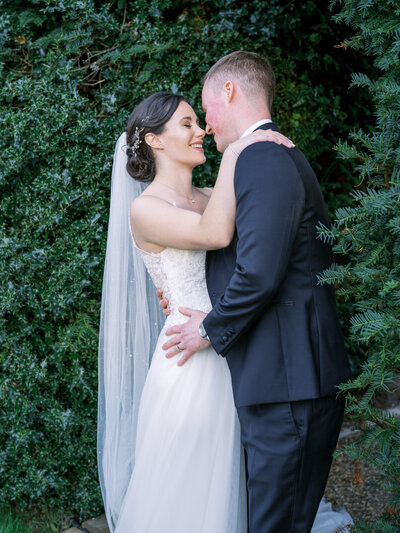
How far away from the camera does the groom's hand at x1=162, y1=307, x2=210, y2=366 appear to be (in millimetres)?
2543

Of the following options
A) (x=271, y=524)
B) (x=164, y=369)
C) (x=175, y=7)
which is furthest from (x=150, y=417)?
(x=175, y=7)

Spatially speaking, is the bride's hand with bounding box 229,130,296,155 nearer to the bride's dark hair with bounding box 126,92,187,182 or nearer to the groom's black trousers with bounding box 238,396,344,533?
the bride's dark hair with bounding box 126,92,187,182

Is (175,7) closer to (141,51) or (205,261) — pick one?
(141,51)

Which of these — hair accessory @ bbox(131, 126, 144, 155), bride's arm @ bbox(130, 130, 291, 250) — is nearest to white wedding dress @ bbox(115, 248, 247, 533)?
bride's arm @ bbox(130, 130, 291, 250)

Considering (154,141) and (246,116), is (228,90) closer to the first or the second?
(246,116)

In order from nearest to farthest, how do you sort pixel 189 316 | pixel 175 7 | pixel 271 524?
pixel 271 524 < pixel 189 316 < pixel 175 7

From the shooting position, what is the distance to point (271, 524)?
2301 millimetres

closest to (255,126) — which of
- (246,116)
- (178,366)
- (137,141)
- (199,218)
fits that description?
(246,116)

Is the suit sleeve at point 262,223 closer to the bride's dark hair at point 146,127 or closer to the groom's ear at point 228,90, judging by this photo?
the groom's ear at point 228,90

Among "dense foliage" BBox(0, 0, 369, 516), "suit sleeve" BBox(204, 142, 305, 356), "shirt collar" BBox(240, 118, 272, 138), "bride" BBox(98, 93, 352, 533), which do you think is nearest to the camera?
"suit sleeve" BBox(204, 142, 305, 356)

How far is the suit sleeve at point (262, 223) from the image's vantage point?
6.95 feet

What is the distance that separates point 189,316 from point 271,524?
3.01ft

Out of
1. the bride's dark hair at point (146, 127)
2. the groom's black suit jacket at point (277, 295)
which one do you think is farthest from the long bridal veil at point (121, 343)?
the groom's black suit jacket at point (277, 295)

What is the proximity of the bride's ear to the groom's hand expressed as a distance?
81 centimetres
